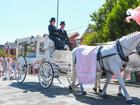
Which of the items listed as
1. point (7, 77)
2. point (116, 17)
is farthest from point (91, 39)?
point (7, 77)

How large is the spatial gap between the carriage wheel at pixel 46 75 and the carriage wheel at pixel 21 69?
309 centimetres

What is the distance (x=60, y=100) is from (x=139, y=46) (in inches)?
113

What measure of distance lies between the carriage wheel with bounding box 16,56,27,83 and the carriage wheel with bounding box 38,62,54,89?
309 cm

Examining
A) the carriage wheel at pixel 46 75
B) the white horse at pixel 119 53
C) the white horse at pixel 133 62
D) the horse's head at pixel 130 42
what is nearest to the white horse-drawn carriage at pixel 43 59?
the carriage wheel at pixel 46 75

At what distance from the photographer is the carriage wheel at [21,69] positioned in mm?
19547

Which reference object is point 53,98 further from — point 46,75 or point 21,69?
point 21,69

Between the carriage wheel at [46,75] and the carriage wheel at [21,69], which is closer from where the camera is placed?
the carriage wheel at [46,75]

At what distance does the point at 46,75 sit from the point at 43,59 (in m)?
1.63

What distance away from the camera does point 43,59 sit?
17.7 m

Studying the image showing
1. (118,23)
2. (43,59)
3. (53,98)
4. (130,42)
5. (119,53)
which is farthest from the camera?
(118,23)

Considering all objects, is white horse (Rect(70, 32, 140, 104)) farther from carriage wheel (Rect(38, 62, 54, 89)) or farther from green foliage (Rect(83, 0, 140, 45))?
green foliage (Rect(83, 0, 140, 45))

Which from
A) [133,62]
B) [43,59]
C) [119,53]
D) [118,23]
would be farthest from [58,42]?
[118,23]

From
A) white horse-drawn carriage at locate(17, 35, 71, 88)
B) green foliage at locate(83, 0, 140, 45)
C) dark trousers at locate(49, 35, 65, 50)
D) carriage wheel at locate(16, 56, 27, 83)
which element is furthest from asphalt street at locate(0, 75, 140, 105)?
green foliage at locate(83, 0, 140, 45)

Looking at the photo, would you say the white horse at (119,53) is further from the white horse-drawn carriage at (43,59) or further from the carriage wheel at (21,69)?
the carriage wheel at (21,69)
